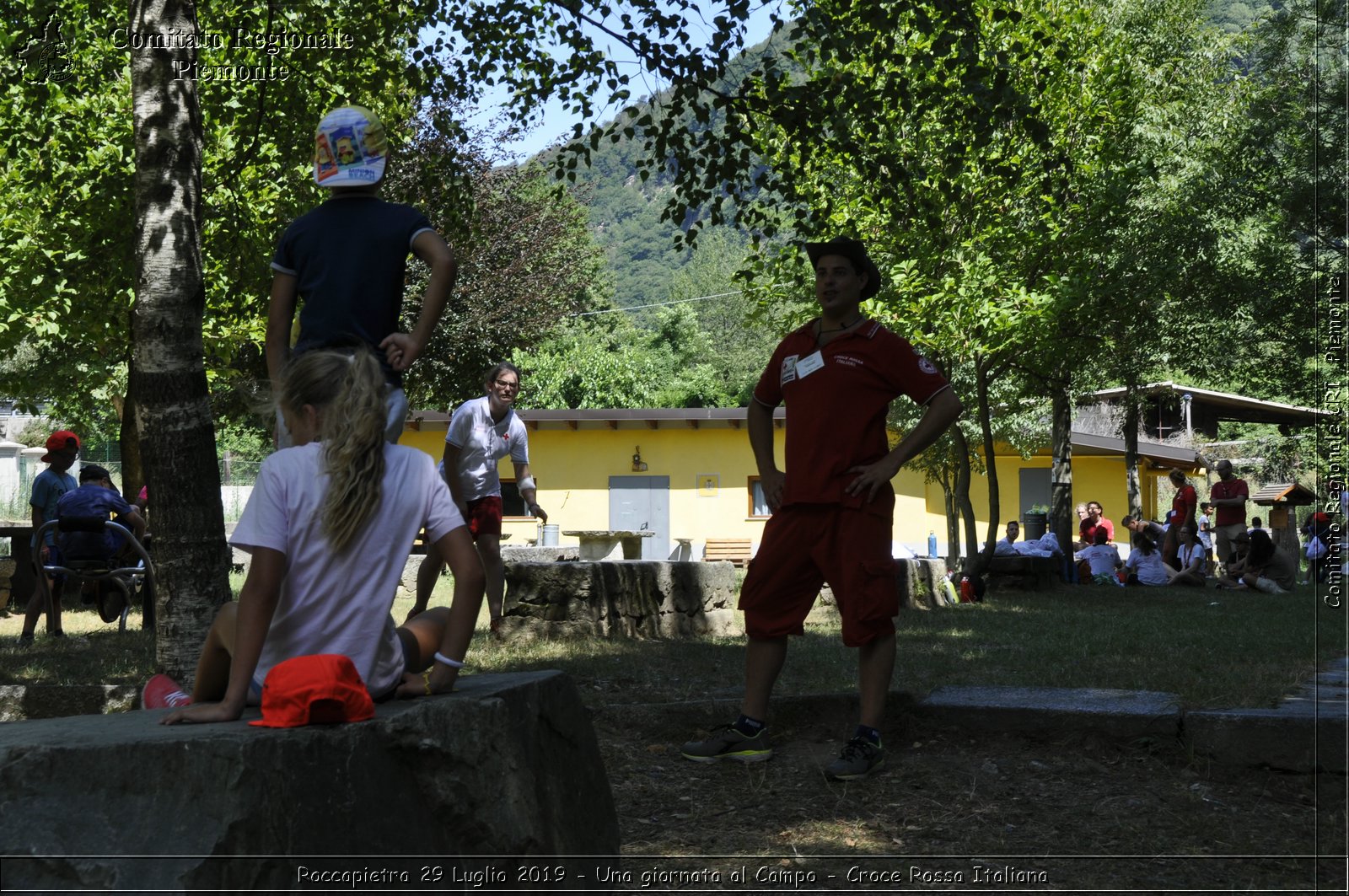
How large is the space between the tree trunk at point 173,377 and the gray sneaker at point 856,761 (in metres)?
2.53

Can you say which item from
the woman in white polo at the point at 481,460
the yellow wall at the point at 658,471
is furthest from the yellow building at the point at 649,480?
the woman in white polo at the point at 481,460

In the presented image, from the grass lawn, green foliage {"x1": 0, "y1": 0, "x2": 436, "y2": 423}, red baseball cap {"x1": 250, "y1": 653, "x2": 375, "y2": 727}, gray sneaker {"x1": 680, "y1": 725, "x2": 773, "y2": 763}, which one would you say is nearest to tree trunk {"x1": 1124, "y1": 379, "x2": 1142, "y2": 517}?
the grass lawn

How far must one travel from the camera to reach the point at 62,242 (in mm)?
14266

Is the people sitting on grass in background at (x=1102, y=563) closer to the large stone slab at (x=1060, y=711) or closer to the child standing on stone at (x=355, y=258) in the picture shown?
the large stone slab at (x=1060, y=711)

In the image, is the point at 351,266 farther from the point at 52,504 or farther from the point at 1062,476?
the point at 1062,476

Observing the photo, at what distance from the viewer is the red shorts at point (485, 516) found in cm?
768

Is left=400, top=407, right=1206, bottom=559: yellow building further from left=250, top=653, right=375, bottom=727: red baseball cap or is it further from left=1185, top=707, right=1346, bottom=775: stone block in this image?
left=250, top=653, right=375, bottom=727: red baseball cap

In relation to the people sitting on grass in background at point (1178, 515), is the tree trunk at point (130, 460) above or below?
above

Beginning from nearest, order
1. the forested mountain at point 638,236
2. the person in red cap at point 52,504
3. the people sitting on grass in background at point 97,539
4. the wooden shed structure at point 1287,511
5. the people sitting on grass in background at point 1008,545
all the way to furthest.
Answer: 1. the person in red cap at point 52,504
2. the people sitting on grass in background at point 97,539
3. the people sitting on grass in background at point 1008,545
4. the wooden shed structure at point 1287,511
5. the forested mountain at point 638,236

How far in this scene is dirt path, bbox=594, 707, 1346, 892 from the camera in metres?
3.36

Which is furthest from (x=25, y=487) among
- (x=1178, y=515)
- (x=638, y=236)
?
(x=638, y=236)

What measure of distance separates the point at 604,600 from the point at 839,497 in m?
5.12

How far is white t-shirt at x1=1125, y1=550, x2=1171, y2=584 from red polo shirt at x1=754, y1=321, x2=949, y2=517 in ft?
52.2

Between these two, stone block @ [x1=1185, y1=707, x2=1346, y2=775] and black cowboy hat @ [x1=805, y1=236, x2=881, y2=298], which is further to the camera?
black cowboy hat @ [x1=805, y1=236, x2=881, y2=298]
